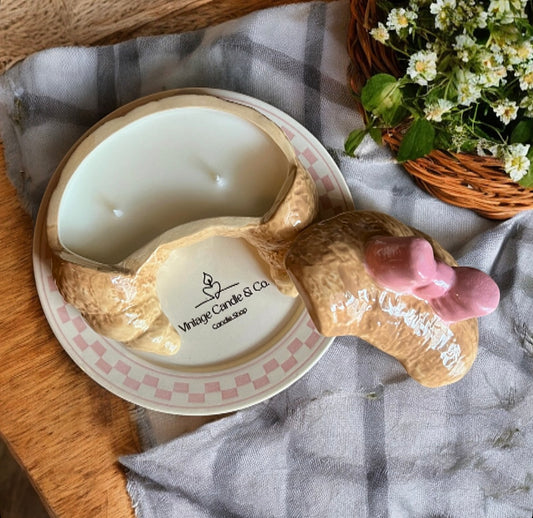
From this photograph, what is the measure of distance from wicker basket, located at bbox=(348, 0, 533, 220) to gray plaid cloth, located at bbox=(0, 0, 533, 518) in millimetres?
75

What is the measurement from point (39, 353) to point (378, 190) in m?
0.40

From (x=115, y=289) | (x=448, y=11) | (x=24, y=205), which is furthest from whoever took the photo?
(x=24, y=205)

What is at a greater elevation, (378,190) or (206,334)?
(378,190)

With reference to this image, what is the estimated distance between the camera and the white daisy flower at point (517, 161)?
51 cm

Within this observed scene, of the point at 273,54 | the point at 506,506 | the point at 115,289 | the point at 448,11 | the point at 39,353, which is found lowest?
the point at 506,506

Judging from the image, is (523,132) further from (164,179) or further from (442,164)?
(164,179)

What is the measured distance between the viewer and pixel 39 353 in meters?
0.69

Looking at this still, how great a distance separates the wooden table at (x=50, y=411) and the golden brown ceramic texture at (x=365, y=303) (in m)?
0.27

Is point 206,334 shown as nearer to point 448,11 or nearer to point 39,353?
A: point 39,353

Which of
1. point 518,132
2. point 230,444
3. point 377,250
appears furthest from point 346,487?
point 518,132

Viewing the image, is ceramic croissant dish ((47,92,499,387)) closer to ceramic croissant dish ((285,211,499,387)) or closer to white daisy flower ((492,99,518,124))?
ceramic croissant dish ((285,211,499,387))

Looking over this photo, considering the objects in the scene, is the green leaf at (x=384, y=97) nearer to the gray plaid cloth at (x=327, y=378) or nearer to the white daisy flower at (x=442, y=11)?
the white daisy flower at (x=442, y=11)

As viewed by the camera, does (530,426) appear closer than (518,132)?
No

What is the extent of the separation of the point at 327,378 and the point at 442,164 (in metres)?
0.26
